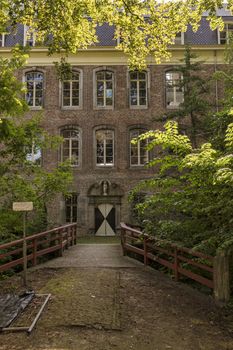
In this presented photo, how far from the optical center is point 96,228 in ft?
69.7

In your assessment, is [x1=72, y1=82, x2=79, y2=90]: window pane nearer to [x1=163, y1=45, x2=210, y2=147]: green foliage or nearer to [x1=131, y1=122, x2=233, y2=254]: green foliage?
[x1=163, y1=45, x2=210, y2=147]: green foliage

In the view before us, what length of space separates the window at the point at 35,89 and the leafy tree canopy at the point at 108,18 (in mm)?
14387

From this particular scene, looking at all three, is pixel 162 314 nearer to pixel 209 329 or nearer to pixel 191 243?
pixel 209 329

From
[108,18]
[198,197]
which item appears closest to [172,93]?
[108,18]

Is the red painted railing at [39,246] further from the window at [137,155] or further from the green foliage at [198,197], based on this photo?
the window at [137,155]

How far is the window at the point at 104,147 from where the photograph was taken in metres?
21.6

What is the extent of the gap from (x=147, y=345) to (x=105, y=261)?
5.61m

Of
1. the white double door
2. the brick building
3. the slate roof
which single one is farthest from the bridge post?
the slate roof

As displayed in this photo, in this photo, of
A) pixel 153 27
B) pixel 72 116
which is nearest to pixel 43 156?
pixel 72 116

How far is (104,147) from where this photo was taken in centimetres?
2166

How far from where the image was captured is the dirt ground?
4844 millimetres

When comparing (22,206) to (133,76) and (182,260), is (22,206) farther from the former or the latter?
(133,76)

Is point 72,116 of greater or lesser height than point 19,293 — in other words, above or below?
above

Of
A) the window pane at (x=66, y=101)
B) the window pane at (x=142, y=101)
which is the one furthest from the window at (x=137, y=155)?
the window pane at (x=66, y=101)
